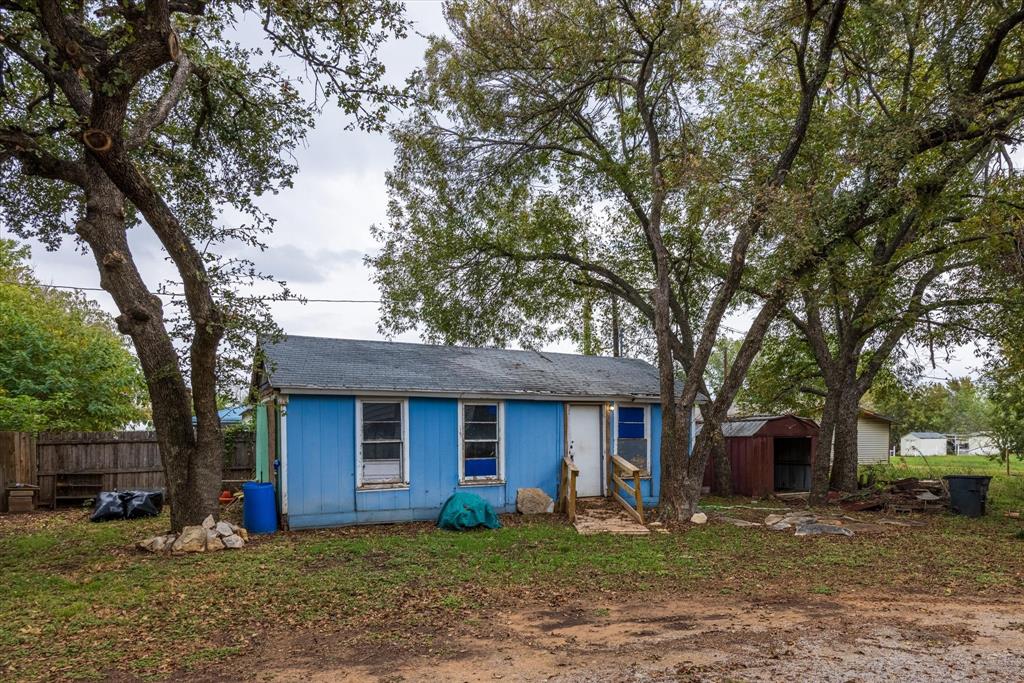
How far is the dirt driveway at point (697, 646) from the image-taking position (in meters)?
4.25

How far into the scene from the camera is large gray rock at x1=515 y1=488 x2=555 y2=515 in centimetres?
1151

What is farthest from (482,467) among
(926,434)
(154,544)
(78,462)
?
(926,434)

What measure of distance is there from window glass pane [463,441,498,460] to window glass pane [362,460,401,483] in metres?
1.27

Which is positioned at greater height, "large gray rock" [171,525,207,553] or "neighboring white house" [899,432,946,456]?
"large gray rock" [171,525,207,553]

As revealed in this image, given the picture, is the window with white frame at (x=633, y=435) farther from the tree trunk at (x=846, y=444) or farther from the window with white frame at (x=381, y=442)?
the tree trunk at (x=846, y=444)

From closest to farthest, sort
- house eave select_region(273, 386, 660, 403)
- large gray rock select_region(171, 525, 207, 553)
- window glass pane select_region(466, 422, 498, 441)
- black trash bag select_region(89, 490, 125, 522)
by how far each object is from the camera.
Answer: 1. large gray rock select_region(171, 525, 207, 553)
2. house eave select_region(273, 386, 660, 403)
3. black trash bag select_region(89, 490, 125, 522)
4. window glass pane select_region(466, 422, 498, 441)

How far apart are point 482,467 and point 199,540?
4.79 meters

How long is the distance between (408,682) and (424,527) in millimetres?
6158

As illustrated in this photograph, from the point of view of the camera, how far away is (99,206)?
28.6 feet

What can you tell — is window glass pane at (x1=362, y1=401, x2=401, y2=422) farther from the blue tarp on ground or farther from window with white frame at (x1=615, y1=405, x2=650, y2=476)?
window with white frame at (x1=615, y1=405, x2=650, y2=476)

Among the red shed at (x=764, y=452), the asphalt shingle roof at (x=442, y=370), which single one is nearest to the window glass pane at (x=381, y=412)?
the asphalt shingle roof at (x=442, y=370)

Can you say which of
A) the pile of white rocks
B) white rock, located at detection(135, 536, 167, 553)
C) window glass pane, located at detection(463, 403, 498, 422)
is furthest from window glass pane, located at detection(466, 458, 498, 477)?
white rock, located at detection(135, 536, 167, 553)

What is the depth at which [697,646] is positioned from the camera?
477cm

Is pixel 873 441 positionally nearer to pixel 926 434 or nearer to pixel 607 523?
pixel 607 523
